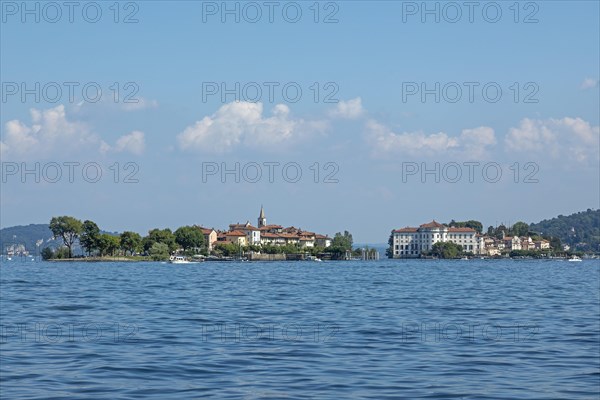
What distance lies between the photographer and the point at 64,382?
19672 millimetres

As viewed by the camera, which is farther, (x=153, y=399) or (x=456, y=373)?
(x=456, y=373)

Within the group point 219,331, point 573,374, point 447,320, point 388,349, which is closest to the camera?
point 573,374

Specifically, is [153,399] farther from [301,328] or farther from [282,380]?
[301,328]

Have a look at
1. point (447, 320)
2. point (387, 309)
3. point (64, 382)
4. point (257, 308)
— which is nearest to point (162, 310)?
point (257, 308)

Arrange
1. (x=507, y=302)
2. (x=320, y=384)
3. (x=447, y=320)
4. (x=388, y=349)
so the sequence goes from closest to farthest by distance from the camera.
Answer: (x=320, y=384), (x=388, y=349), (x=447, y=320), (x=507, y=302)

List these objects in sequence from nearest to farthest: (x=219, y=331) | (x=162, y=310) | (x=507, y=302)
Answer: (x=219, y=331), (x=162, y=310), (x=507, y=302)

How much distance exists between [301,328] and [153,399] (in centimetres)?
1357

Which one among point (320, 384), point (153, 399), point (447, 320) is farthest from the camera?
point (447, 320)

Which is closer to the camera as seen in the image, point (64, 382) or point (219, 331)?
point (64, 382)

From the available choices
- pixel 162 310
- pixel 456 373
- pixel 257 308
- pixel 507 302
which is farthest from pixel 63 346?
pixel 507 302

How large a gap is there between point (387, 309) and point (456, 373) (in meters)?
19.6

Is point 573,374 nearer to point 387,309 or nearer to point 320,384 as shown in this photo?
point 320,384

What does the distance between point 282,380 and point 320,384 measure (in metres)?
0.99

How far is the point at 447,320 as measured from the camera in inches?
1368
